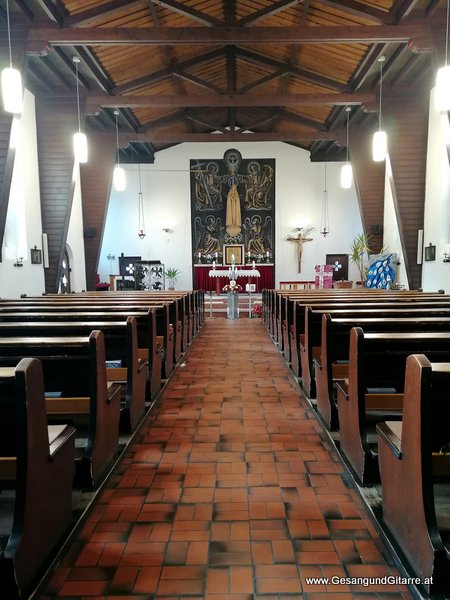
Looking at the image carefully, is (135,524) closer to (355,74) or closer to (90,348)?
(90,348)

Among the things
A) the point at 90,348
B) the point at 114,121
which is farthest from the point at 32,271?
the point at 90,348

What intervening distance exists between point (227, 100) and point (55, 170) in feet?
12.1

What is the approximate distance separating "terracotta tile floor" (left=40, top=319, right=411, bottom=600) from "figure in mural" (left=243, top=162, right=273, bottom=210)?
11852 mm

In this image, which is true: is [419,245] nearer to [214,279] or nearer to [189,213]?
[214,279]

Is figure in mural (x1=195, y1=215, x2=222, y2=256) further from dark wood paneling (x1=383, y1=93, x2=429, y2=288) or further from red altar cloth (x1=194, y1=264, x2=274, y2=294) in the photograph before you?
dark wood paneling (x1=383, y1=93, x2=429, y2=288)

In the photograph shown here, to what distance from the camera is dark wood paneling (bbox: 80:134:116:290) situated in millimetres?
10094

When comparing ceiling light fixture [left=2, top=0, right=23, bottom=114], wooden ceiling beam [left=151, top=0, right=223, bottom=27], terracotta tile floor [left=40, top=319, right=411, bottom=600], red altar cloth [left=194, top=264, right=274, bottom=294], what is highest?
wooden ceiling beam [left=151, top=0, right=223, bottom=27]

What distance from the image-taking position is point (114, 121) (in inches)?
417

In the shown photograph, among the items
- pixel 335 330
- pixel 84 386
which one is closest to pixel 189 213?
pixel 335 330

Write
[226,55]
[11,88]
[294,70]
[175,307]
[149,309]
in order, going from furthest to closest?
[226,55]
[294,70]
[175,307]
[11,88]
[149,309]

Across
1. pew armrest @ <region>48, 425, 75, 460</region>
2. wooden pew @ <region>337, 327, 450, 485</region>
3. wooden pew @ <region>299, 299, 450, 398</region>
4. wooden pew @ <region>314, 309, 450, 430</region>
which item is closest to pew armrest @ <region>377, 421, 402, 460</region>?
wooden pew @ <region>337, 327, 450, 485</region>

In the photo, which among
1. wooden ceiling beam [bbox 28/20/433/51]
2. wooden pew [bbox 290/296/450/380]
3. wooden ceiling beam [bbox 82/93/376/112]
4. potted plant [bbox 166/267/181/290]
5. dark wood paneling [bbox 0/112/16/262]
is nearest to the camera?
wooden pew [bbox 290/296/450/380]

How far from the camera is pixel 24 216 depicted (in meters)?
7.45

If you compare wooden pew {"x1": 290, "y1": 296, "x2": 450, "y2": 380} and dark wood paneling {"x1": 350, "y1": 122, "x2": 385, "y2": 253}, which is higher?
dark wood paneling {"x1": 350, "y1": 122, "x2": 385, "y2": 253}
